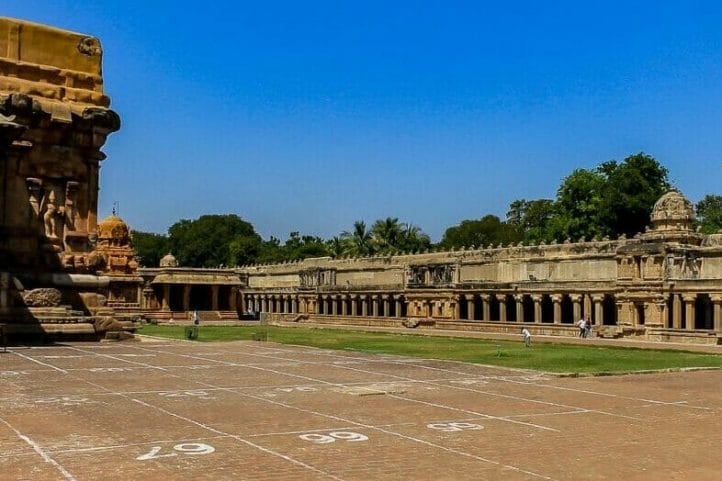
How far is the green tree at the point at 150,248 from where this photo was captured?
5886 inches

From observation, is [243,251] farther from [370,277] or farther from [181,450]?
[181,450]

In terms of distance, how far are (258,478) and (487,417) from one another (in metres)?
5.09

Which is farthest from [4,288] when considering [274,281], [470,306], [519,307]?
[274,281]

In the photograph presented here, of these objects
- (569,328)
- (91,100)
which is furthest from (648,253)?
(91,100)

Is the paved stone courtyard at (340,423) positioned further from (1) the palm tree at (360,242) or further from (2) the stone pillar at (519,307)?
(1) the palm tree at (360,242)

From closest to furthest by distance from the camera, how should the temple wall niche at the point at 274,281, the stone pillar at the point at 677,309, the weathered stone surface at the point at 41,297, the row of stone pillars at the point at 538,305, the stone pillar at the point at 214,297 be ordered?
the weathered stone surface at the point at 41,297, the stone pillar at the point at 677,309, the row of stone pillars at the point at 538,305, the temple wall niche at the point at 274,281, the stone pillar at the point at 214,297

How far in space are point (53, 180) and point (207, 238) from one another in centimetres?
12655

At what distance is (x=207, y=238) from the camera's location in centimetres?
15238

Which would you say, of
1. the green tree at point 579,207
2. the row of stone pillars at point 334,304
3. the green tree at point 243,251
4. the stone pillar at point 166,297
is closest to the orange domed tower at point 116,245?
the row of stone pillars at point 334,304

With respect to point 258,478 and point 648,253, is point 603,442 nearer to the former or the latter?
point 258,478

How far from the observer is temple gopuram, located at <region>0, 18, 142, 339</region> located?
24875mm

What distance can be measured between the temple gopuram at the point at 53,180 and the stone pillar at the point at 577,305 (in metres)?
34.3

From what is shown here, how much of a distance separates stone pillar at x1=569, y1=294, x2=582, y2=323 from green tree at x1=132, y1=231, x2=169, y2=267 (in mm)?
106074

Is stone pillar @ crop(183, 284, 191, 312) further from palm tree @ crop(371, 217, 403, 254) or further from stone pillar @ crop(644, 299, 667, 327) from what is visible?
stone pillar @ crop(644, 299, 667, 327)
